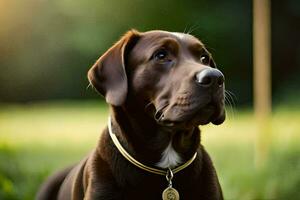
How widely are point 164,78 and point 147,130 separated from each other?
352 mm

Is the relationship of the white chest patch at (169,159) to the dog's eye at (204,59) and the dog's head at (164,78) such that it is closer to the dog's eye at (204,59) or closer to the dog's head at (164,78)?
the dog's head at (164,78)

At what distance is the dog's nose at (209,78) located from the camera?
186 inches

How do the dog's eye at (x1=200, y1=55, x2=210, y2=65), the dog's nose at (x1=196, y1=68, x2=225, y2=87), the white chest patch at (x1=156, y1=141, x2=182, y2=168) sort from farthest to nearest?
the dog's eye at (x1=200, y1=55, x2=210, y2=65)
the white chest patch at (x1=156, y1=141, x2=182, y2=168)
the dog's nose at (x1=196, y1=68, x2=225, y2=87)

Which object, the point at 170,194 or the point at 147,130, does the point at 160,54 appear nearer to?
the point at 147,130

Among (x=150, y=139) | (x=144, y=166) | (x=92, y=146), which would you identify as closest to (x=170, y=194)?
(x=144, y=166)

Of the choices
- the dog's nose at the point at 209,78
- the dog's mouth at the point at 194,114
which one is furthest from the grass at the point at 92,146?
the dog's nose at the point at 209,78

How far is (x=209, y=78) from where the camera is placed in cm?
473

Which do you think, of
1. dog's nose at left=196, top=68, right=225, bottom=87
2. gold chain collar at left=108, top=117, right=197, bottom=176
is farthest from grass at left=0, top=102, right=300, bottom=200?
dog's nose at left=196, top=68, right=225, bottom=87

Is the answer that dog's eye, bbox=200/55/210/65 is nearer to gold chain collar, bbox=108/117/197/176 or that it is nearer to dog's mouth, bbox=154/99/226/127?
dog's mouth, bbox=154/99/226/127

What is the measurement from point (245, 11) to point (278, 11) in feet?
2.93

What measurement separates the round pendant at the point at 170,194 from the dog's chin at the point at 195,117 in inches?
14.5

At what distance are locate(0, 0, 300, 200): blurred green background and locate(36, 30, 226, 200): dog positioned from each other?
5563mm

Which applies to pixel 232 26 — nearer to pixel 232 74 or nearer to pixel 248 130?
pixel 232 74

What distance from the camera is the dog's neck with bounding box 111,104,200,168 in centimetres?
517
